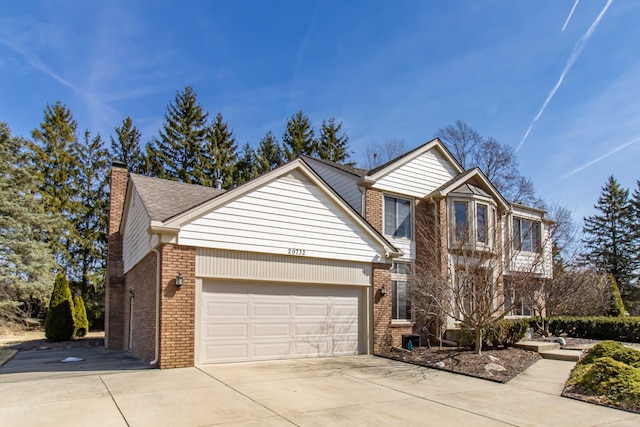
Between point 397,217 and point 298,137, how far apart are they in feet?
82.5

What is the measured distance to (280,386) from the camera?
827 centimetres

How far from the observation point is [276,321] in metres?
11.6

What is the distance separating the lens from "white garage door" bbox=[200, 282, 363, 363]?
35.1 feet

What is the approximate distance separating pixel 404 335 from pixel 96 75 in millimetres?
13637

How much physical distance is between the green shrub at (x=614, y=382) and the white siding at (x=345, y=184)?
327 inches

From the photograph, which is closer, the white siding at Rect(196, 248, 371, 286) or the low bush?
the white siding at Rect(196, 248, 371, 286)

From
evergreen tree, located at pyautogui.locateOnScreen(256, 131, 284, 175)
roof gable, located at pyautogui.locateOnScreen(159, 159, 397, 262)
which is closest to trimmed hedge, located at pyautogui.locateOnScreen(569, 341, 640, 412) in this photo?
roof gable, located at pyautogui.locateOnScreen(159, 159, 397, 262)

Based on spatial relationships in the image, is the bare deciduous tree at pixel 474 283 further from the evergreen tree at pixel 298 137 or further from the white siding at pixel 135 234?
the evergreen tree at pixel 298 137

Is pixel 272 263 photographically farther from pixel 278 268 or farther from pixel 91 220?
pixel 91 220

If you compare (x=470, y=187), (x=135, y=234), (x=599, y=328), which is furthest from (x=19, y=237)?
(x=599, y=328)

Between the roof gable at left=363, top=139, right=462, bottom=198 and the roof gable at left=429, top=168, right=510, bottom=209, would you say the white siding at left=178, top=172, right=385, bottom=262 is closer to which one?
the roof gable at left=363, top=139, right=462, bottom=198

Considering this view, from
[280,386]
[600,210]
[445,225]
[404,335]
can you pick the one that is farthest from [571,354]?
[600,210]

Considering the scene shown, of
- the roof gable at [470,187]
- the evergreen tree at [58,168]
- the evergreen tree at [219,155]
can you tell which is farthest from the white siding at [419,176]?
the evergreen tree at [58,168]

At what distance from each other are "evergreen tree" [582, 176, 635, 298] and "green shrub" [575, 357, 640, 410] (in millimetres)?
41361
